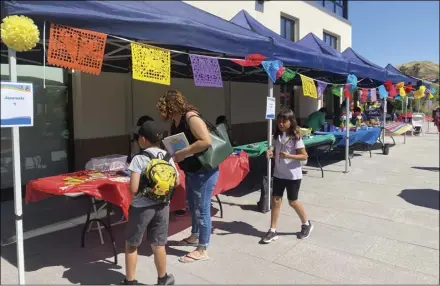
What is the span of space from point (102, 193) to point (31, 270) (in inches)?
35.5

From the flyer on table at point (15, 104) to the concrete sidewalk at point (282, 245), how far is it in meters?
1.43

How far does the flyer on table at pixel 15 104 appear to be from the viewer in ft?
7.98

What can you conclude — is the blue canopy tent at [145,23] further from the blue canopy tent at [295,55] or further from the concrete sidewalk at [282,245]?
the concrete sidewalk at [282,245]

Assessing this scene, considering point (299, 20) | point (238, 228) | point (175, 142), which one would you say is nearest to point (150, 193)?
point (175, 142)

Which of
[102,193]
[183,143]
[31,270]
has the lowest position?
[31,270]

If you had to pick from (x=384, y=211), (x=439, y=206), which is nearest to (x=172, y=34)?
(x=384, y=211)

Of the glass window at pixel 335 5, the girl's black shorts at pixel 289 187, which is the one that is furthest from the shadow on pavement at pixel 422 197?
the glass window at pixel 335 5

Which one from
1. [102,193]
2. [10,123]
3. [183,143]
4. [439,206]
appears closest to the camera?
[10,123]

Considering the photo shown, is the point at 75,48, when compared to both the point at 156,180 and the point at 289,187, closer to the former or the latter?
the point at 156,180

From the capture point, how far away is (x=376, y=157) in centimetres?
977

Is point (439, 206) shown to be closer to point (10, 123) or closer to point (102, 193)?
point (102, 193)

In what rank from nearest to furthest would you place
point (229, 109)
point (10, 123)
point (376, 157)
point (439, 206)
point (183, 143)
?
point (10, 123) < point (183, 143) < point (439, 206) < point (376, 157) < point (229, 109)

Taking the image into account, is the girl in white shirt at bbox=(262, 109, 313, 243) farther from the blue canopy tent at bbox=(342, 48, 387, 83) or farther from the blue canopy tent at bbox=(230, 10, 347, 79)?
the blue canopy tent at bbox=(342, 48, 387, 83)

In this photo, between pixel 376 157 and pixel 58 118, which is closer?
pixel 58 118
